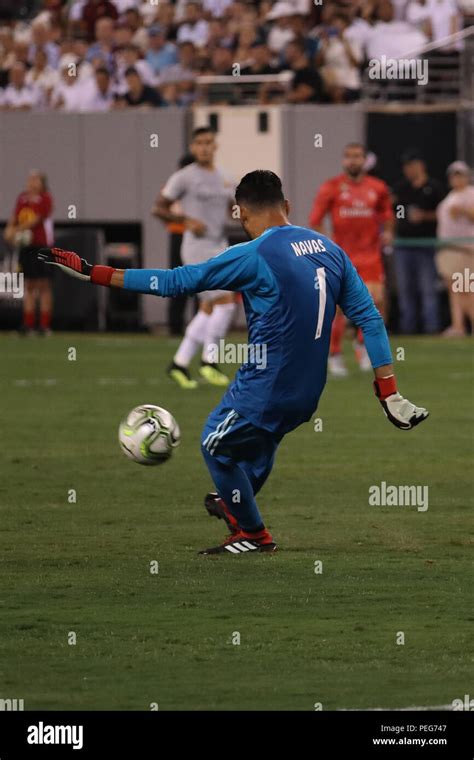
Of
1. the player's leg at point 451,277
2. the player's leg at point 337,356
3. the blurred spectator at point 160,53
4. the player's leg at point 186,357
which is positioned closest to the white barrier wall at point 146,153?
the blurred spectator at point 160,53

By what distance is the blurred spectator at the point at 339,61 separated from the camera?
26859 millimetres

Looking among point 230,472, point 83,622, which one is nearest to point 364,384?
point 230,472

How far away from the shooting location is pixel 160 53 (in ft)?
95.2

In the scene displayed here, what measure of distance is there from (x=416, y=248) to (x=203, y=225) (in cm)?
772

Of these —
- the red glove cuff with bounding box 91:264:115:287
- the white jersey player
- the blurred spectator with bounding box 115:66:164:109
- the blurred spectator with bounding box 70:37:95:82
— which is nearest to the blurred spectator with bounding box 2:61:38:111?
the blurred spectator with bounding box 70:37:95:82

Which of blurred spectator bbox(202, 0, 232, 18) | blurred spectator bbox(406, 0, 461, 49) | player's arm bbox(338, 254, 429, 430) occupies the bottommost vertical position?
player's arm bbox(338, 254, 429, 430)

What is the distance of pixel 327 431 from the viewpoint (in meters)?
15.3

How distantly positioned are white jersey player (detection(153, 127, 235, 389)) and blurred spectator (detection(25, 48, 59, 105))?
1013cm

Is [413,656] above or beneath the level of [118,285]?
beneath

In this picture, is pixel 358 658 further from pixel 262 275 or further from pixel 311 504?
pixel 311 504

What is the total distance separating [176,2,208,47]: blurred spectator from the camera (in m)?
29.0

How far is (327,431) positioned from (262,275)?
20.8 feet

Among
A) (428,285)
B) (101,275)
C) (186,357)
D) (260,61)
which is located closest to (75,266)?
(101,275)

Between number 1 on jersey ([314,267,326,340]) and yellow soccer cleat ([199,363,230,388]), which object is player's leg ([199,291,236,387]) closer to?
yellow soccer cleat ([199,363,230,388])
